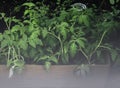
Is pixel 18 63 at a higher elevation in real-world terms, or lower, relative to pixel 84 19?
lower

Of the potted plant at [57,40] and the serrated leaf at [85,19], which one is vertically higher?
the serrated leaf at [85,19]

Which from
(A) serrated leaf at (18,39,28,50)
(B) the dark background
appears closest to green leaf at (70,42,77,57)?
(A) serrated leaf at (18,39,28,50)

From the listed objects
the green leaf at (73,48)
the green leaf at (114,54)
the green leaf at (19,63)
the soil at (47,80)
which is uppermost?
the green leaf at (73,48)

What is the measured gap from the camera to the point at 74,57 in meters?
3.64

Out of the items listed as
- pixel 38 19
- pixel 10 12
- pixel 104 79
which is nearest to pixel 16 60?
pixel 38 19

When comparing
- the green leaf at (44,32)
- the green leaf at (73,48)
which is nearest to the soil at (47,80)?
Result: the green leaf at (73,48)

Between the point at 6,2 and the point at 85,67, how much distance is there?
2.00m

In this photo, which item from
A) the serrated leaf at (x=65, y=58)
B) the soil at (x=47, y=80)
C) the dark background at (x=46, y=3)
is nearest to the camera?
the soil at (x=47, y=80)

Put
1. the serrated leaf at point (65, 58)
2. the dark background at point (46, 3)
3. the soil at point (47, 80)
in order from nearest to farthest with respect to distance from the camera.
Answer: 1. the soil at point (47, 80)
2. the serrated leaf at point (65, 58)
3. the dark background at point (46, 3)

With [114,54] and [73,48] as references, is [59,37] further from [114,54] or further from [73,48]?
[114,54]

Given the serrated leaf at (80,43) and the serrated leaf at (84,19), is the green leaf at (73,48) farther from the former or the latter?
the serrated leaf at (84,19)

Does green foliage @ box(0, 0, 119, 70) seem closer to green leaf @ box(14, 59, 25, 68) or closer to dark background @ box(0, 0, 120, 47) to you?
green leaf @ box(14, 59, 25, 68)

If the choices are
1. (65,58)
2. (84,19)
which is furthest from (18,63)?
(84,19)

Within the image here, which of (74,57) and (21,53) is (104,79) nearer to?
(74,57)
